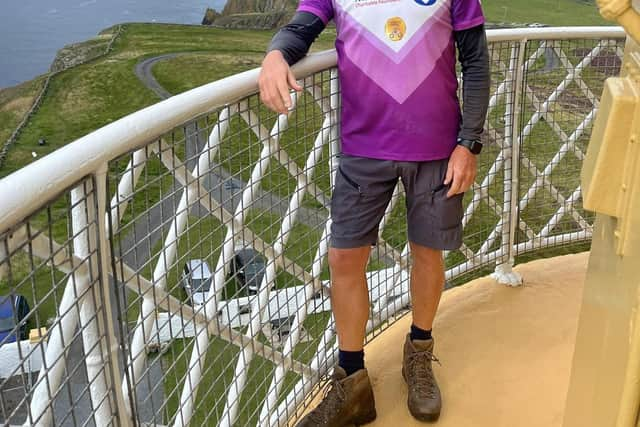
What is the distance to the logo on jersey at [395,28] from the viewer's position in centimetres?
124

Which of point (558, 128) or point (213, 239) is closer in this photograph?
point (213, 239)

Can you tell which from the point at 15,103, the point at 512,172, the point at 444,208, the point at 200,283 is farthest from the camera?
the point at 15,103

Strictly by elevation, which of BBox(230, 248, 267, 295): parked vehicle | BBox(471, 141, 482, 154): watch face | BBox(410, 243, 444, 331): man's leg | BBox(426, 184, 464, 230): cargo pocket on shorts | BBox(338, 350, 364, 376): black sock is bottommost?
BBox(338, 350, 364, 376): black sock

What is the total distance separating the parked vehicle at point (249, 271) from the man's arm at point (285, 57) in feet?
1.03

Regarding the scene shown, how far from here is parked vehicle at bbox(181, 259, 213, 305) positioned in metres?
1.14

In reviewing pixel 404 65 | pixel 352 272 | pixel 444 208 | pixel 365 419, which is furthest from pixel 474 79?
pixel 365 419

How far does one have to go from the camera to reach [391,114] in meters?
1.29

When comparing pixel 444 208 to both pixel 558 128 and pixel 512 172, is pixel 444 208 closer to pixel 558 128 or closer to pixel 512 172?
pixel 512 172

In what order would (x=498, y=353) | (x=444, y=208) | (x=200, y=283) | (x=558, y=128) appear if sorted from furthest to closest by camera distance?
(x=558, y=128), (x=498, y=353), (x=444, y=208), (x=200, y=283)

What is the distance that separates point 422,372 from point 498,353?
0.32 m

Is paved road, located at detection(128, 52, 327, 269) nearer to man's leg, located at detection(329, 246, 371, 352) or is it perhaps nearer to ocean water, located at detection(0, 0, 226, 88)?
man's leg, located at detection(329, 246, 371, 352)

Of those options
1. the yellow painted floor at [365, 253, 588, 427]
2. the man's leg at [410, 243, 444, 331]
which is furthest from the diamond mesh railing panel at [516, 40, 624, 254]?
the man's leg at [410, 243, 444, 331]

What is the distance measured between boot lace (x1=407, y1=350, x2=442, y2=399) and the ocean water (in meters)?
30.6

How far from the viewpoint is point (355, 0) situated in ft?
4.13
